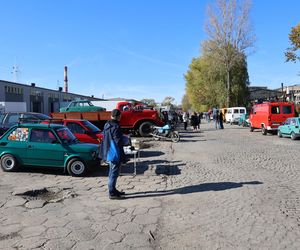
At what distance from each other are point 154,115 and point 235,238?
18.7 m

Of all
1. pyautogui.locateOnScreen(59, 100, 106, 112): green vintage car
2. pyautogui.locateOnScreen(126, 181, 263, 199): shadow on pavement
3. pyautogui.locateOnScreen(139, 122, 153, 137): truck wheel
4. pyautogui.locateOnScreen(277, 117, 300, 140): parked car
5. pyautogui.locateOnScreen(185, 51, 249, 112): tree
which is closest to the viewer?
pyautogui.locateOnScreen(126, 181, 263, 199): shadow on pavement

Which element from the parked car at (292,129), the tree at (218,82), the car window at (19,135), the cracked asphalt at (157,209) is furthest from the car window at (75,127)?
the tree at (218,82)

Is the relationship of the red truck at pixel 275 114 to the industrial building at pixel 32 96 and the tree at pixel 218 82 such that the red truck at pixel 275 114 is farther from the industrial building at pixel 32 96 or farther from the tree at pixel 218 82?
the industrial building at pixel 32 96

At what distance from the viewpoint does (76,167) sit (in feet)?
33.8

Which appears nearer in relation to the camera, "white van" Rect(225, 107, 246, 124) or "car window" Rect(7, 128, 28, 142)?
"car window" Rect(7, 128, 28, 142)

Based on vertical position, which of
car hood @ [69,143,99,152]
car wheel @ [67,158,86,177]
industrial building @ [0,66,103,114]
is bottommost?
car wheel @ [67,158,86,177]

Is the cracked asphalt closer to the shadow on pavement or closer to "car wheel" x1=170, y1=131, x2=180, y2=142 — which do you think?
the shadow on pavement

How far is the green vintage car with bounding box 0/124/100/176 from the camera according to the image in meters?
10.3

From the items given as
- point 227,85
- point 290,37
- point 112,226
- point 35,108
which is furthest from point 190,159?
point 35,108

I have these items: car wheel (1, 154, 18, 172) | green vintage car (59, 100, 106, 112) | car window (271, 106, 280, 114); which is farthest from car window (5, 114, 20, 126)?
car window (271, 106, 280, 114)

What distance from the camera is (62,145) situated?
10414 millimetres

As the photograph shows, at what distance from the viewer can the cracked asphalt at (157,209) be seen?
5195 mm

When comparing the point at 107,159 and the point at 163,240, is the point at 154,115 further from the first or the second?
the point at 163,240

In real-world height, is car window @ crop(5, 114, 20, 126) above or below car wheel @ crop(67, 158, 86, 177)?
above
